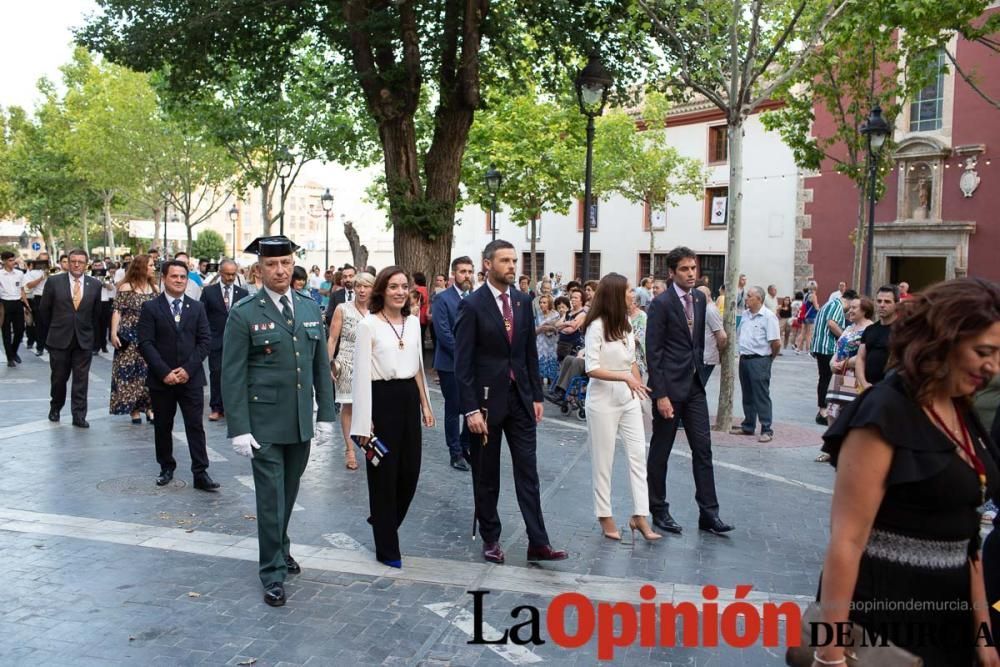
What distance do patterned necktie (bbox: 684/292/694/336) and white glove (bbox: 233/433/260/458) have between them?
10.7ft

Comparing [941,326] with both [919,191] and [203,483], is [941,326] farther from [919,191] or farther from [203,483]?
[919,191]

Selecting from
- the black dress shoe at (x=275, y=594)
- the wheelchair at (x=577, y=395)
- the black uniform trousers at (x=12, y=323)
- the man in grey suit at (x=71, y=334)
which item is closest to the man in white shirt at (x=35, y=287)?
the black uniform trousers at (x=12, y=323)

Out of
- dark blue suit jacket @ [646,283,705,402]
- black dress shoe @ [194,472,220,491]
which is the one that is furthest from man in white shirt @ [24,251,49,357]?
dark blue suit jacket @ [646,283,705,402]

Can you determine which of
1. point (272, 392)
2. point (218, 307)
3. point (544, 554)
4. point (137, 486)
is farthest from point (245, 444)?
point (218, 307)

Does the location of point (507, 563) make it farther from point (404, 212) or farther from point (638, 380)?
point (404, 212)

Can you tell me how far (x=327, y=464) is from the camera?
852 cm

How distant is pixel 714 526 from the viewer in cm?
636

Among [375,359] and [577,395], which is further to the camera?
[577,395]

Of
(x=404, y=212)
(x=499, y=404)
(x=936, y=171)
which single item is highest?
(x=936, y=171)

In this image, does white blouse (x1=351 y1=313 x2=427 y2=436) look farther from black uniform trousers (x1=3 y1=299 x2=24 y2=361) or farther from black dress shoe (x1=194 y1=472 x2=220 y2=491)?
black uniform trousers (x1=3 y1=299 x2=24 y2=361)

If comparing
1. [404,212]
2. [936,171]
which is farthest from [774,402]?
[936,171]

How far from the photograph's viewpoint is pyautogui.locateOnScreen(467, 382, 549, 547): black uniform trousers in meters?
5.66

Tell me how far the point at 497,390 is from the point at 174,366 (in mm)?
3459

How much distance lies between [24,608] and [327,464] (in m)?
3.91
